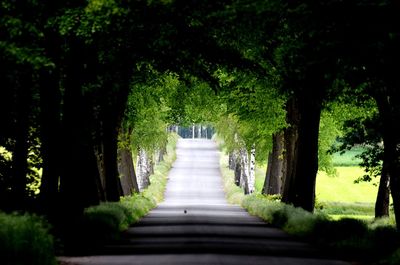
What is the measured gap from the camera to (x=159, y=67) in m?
33.0

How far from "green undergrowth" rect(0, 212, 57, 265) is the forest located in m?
3.78

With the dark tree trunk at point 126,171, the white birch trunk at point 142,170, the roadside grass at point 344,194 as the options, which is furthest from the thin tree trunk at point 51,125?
the white birch trunk at point 142,170

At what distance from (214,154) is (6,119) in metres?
117

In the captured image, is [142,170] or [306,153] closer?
[306,153]

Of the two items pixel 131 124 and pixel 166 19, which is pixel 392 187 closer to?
pixel 166 19

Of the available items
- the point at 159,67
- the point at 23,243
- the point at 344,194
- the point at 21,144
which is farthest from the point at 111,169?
the point at 344,194

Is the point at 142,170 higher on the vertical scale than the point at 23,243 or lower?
higher

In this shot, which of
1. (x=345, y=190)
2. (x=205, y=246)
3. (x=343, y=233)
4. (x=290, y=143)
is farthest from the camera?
(x=345, y=190)

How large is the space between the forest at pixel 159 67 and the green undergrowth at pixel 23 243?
3778mm

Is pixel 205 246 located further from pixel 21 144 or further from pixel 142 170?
pixel 142 170

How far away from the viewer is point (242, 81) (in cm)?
4072

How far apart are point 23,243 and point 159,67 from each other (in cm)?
1713

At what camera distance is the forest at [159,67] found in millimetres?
20484

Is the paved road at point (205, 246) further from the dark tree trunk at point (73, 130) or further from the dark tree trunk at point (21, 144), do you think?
the dark tree trunk at point (21, 144)
